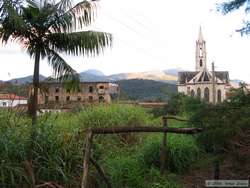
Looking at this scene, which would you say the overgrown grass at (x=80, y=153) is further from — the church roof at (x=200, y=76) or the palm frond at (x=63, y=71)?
the church roof at (x=200, y=76)

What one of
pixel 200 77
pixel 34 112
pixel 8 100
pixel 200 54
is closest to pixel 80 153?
pixel 34 112

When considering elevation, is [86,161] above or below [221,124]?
below

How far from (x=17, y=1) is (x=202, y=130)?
551cm

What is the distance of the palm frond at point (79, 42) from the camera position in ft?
29.2

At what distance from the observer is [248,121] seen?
3.73 metres

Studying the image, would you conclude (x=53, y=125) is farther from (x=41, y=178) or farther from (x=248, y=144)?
(x=248, y=144)

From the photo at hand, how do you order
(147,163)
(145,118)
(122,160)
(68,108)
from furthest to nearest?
(68,108) < (145,118) < (147,163) < (122,160)

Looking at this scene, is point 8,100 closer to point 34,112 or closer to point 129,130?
point 34,112

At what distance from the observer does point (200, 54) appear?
87125 millimetres

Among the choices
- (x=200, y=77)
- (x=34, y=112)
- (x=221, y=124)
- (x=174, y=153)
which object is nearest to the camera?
(x=221, y=124)

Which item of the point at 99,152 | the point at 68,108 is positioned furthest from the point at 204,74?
the point at 99,152

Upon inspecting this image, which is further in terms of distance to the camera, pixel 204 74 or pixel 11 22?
pixel 204 74

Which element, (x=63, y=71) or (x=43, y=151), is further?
(x=63, y=71)

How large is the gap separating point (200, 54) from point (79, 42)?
8022 cm
